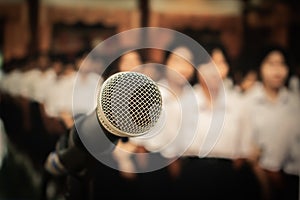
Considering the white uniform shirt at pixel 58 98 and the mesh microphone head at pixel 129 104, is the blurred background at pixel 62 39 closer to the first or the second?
the white uniform shirt at pixel 58 98

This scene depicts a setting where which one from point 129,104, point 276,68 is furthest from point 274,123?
point 129,104

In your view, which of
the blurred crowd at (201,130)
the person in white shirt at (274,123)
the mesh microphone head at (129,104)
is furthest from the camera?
the person in white shirt at (274,123)

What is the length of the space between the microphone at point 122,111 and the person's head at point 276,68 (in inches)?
66.8

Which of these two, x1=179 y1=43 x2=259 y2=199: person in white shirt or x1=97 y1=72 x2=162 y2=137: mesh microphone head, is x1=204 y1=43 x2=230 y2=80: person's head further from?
x1=97 y1=72 x2=162 y2=137: mesh microphone head

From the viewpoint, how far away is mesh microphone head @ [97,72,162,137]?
68 centimetres

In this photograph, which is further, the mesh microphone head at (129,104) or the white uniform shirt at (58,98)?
the white uniform shirt at (58,98)

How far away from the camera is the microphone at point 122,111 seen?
0.68 metres

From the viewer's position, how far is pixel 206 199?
2305mm

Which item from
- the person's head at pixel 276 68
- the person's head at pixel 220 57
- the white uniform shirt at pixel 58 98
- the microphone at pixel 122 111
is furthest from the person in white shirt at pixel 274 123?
the microphone at pixel 122 111

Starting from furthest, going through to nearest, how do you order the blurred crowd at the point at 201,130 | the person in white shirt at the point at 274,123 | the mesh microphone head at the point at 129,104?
the person in white shirt at the point at 274,123
the blurred crowd at the point at 201,130
the mesh microphone head at the point at 129,104

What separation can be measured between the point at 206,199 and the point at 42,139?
0.89 m

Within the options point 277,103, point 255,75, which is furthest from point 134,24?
point 277,103

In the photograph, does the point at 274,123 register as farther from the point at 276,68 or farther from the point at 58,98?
the point at 58,98

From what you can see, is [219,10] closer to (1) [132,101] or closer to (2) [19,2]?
(2) [19,2]
